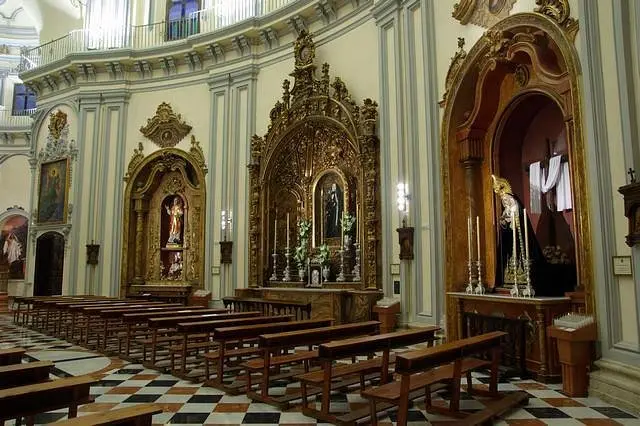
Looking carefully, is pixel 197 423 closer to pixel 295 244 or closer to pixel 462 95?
pixel 462 95

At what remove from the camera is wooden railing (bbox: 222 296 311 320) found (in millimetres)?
10008

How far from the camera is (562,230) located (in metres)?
7.55

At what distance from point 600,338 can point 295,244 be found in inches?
320

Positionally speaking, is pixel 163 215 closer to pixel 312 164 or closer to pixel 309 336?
pixel 312 164

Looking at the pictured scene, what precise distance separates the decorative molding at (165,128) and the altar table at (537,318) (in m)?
10.5

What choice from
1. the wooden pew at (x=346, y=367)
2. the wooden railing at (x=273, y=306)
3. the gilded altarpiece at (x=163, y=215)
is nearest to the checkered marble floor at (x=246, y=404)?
the wooden pew at (x=346, y=367)

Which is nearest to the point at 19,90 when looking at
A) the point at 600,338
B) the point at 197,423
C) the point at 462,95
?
the point at 462,95

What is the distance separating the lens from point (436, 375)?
4.72 meters

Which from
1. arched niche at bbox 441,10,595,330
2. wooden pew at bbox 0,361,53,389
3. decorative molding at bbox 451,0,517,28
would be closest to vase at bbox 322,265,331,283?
arched niche at bbox 441,10,595,330

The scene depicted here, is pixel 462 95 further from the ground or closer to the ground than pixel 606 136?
further from the ground

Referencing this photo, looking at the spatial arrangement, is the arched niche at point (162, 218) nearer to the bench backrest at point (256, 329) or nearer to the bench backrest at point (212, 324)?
the bench backrest at point (212, 324)

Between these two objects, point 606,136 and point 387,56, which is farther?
point 387,56

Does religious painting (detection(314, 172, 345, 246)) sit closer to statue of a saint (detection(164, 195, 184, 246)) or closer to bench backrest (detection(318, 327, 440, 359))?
statue of a saint (detection(164, 195, 184, 246))

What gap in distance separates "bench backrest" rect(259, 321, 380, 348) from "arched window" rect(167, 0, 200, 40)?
12.3 m
